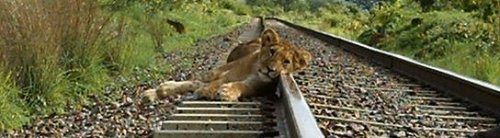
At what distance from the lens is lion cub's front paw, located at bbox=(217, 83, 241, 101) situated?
5.70 m

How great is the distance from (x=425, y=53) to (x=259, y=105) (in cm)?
891

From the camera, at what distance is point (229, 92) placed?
5719 millimetres

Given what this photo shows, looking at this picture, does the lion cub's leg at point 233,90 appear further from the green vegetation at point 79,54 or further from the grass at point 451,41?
the grass at point 451,41

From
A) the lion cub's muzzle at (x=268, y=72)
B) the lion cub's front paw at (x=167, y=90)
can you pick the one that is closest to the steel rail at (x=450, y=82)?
the lion cub's muzzle at (x=268, y=72)

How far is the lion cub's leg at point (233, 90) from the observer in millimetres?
5703

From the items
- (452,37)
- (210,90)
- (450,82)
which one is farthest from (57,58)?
(452,37)

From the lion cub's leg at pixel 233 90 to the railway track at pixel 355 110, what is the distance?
0.27 feet

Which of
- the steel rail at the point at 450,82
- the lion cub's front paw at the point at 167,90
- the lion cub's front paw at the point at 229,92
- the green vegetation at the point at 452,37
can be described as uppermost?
the lion cub's front paw at the point at 229,92

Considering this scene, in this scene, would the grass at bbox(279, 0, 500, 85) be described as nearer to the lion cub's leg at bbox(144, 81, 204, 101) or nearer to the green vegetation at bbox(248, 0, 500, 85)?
the green vegetation at bbox(248, 0, 500, 85)

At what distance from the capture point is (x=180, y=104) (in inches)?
226

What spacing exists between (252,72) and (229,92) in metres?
0.31

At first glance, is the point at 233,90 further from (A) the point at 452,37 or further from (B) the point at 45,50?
(A) the point at 452,37

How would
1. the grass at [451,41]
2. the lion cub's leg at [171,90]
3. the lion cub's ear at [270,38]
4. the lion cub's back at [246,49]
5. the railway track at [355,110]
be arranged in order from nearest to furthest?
1. the railway track at [355,110]
2. the lion cub's ear at [270,38]
3. the lion cub's leg at [171,90]
4. the lion cub's back at [246,49]
5. the grass at [451,41]

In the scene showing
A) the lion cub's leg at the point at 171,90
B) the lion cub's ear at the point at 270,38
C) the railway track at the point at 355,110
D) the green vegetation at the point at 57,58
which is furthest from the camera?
the lion cub's leg at the point at 171,90
